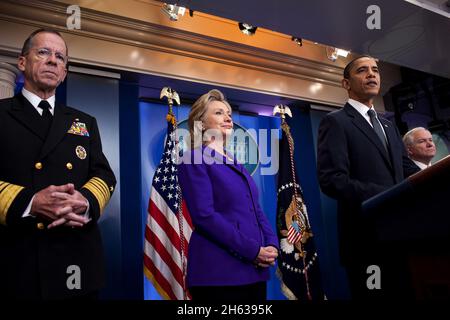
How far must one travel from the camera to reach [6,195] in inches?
43.9

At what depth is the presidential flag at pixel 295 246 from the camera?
12.0 feet

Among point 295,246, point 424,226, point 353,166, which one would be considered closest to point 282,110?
point 295,246

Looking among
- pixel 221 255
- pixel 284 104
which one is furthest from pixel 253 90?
pixel 221 255

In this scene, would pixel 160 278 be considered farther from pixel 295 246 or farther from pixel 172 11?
pixel 172 11

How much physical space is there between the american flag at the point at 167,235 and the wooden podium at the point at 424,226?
2.48 meters

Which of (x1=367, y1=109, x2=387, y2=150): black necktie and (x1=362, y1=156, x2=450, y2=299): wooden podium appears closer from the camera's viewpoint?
(x1=362, y1=156, x2=450, y2=299): wooden podium

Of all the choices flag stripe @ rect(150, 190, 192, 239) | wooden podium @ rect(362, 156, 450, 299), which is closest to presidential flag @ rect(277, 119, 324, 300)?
flag stripe @ rect(150, 190, 192, 239)

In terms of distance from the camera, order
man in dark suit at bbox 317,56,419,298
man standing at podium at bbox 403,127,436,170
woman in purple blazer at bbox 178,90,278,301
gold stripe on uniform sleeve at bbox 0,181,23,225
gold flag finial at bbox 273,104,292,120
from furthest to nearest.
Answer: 1. gold flag finial at bbox 273,104,292,120
2. man standing at podium at bbox 403,127,436,170
3. woman in purple blazer at bbox 178,90,278,301
4. man in dark suit at bbox 317,56,419,298
5. gold stripe on uniform sleeve at bbox 0,181,23,225

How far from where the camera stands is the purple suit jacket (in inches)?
58.1

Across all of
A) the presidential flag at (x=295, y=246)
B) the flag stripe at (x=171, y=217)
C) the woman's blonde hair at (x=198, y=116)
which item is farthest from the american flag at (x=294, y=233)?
the woman's blonde hair at (x=198, y=116)

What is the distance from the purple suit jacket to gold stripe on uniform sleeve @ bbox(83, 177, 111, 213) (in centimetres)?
38

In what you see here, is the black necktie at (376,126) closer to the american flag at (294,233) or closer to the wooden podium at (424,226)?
the wooden podium at (424,226)

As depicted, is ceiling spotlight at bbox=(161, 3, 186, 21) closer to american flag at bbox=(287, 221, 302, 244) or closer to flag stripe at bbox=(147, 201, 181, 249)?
flag stripe at bbox=(147, 201, 181, 249)

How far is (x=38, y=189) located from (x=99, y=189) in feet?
0.63
